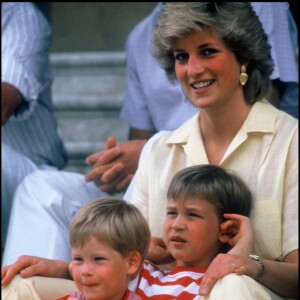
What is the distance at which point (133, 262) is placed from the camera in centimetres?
345

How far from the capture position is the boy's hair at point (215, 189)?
11.6 ft

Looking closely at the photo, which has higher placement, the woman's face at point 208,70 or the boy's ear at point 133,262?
the woman's face at point 208,70

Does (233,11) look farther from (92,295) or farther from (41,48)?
(41,48)

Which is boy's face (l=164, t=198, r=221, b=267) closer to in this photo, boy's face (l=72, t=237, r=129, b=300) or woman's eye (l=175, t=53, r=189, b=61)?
boy's face (l=72, t=237, r=129, b=300)

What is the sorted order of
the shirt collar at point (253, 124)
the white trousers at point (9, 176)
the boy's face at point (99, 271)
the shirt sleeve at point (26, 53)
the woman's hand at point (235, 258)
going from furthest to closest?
the shirt sleeve at point (26, 53)
the white trousers at point (9, 176)
the shirt collar at point (253, 124)
the boy's face at point (99, 271)
the woman's hand at point (235, 258)

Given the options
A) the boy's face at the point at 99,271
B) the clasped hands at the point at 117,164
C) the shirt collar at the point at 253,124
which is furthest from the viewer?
the clasped hands at the point at 117,164

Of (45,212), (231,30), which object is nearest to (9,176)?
(45,212)

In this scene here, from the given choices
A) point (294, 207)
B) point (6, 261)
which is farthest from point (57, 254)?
point (294, 207)

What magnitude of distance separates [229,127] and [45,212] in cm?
107

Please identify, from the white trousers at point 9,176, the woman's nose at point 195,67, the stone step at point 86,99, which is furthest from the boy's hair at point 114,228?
the stone step at point 86,99

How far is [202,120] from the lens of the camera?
3885 millimetres

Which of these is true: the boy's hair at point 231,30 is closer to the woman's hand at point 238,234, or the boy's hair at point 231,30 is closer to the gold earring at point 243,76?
the gold earring at point 243,76

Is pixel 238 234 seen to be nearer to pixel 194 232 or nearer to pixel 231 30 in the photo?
pixel 194 232

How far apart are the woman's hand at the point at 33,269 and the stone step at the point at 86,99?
1.94 m
